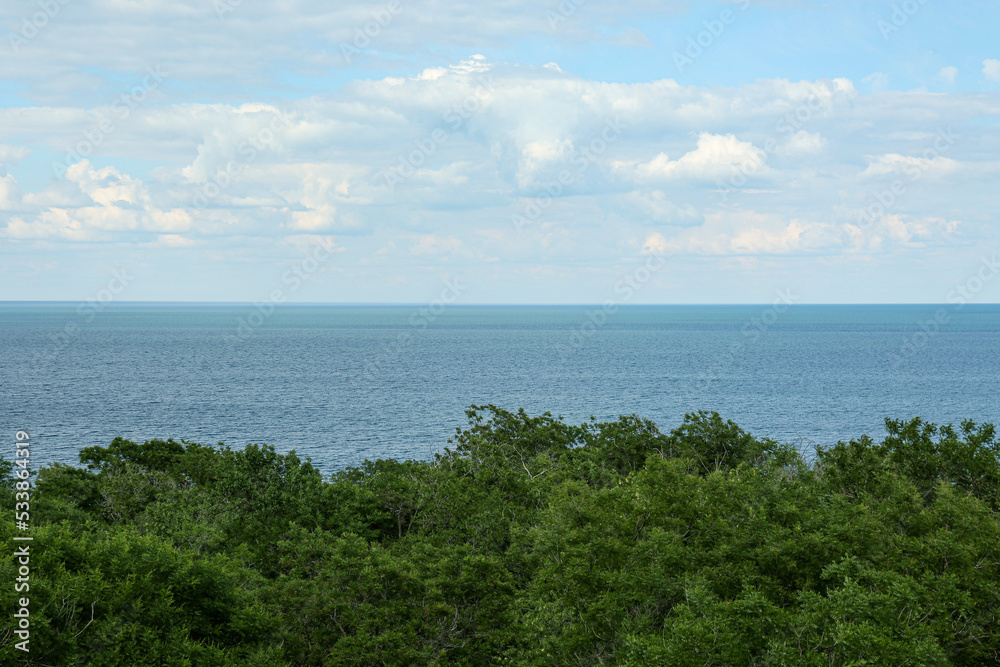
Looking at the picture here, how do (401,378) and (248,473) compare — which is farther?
(401,378)

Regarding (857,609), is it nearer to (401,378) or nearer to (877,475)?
(877,475)

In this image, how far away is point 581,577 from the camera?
17750 mm

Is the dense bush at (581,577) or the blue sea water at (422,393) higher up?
the dense bush at (581,577)

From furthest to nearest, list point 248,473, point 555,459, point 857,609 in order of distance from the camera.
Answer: point 555,459
point 248,473
point 857,609

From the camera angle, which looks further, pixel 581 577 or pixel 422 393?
pixel 422 393

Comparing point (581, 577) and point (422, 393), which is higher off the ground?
point (581, 577)

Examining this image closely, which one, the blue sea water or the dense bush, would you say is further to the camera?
the blue sea water

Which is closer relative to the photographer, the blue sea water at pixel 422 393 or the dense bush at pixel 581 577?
the dense bush at pixel 581 577

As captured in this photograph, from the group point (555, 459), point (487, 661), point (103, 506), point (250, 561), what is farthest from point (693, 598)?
point (103, 506)

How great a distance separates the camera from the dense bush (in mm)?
14750

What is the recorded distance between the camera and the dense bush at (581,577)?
1475cm

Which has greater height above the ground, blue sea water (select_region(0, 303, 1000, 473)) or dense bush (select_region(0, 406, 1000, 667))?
dense bush (select_region(0, 406, 1000, 667))

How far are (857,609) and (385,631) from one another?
12.5 meters

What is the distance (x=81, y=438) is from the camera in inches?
2936
